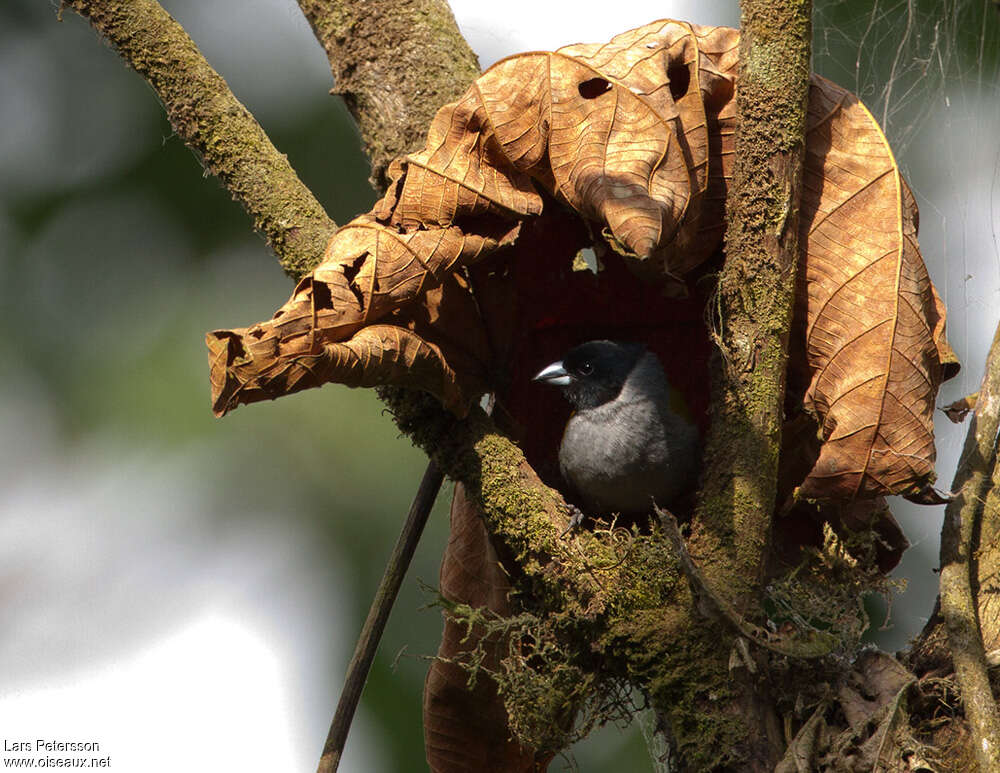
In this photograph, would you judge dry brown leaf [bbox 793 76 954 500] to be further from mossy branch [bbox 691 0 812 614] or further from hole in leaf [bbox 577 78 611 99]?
hole in leaf [bbox 577 78 611 99]

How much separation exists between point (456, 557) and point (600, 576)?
60cm

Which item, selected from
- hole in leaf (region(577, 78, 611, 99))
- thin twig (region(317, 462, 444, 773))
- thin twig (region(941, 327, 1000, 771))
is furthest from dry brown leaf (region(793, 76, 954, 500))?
thin twig (region(317, 462, 444, 773))

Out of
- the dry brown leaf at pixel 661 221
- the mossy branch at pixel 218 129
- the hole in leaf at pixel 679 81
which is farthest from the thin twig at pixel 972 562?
the mossy branch at pixel 218 129

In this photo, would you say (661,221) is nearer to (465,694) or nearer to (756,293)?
(756,293)

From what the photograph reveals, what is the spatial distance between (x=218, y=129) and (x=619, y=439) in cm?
131

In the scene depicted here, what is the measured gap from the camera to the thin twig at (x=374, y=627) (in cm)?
211

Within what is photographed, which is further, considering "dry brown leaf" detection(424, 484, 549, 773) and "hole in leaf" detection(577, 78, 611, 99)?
"dry brown leaf" detection(424, 484, 549, 773)

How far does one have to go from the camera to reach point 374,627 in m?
2.17

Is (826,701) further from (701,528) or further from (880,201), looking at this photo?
(880,201)

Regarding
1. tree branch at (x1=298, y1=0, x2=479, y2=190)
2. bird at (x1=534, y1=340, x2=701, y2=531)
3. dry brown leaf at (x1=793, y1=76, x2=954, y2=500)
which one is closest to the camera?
dry brown leaf at (x1=793, y1=76, x2=954, y2=500)

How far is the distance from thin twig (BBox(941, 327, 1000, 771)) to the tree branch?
1.36 m

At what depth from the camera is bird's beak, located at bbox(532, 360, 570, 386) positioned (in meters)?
2.90

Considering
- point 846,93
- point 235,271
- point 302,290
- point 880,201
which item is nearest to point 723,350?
point 880,201

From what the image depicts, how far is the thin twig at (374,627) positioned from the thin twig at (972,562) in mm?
986
